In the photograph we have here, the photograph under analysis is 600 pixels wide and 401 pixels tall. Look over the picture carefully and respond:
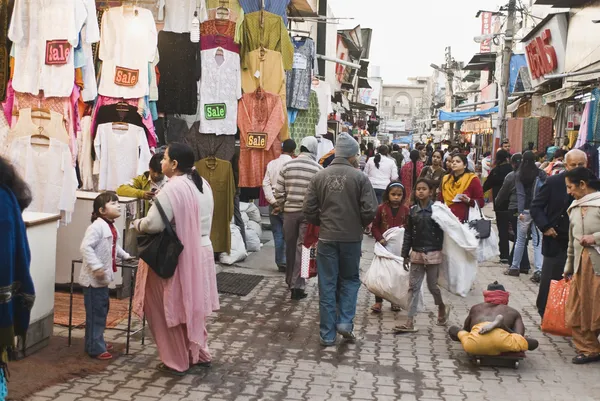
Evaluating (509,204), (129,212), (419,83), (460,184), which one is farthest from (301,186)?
(419,83)

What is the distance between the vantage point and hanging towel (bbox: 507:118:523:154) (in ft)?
71.6

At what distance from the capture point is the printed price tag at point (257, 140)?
36.7ft

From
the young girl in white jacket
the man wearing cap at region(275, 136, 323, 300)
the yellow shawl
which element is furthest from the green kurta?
the young girl in white jacket

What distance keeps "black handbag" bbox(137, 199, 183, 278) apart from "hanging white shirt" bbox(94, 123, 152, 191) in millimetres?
3304

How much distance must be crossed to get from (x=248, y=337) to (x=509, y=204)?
6.11 metres

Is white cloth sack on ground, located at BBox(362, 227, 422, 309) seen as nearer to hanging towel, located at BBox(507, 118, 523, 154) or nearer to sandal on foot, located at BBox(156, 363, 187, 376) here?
sandal on foot, located at BBox(156, 363, 187, 376)

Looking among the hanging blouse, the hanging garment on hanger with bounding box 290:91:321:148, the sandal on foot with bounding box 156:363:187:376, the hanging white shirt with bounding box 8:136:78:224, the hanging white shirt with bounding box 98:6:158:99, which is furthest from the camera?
the hanging garment on hanger with bounding box 290:91:321:148

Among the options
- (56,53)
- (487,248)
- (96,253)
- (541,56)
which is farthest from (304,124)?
(541,56)

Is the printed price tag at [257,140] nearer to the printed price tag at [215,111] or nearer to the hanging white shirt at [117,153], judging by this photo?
the printed price tag at [215,111]

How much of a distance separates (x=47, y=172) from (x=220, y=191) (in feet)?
10.1

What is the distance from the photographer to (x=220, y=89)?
1064 centimetres

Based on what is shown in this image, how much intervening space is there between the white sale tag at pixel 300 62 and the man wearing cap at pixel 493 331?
6804 mm

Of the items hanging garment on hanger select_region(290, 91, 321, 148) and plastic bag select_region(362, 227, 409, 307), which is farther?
hanging garment on hanger select_region(290, 91, 321, 148)

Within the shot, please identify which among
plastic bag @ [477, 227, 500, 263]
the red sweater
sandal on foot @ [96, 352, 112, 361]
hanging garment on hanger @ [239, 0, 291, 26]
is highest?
hanging garment on hanger @ [239, 0, 291, 26]
